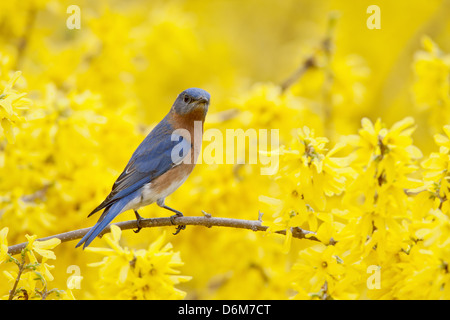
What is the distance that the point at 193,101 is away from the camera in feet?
11.3

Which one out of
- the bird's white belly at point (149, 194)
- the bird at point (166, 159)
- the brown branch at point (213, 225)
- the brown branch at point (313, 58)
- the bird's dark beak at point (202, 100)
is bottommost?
the brown branch at point (213, 225)

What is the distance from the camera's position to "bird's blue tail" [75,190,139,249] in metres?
2.77

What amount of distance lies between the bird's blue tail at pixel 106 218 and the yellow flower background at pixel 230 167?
0.51ft

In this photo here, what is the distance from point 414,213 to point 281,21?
6638 millimetres

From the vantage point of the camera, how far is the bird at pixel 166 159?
3404 mm

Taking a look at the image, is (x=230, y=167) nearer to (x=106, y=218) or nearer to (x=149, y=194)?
(x=149, y=194)

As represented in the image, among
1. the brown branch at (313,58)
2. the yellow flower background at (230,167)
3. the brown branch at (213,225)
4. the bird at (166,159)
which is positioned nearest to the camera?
the yellow flower background at (230,167)

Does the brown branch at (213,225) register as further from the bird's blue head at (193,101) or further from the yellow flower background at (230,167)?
the bird's blue head at (193,101)

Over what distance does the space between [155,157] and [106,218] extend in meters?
0.64

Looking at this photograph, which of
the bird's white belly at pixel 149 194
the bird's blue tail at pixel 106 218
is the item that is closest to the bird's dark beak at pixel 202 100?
the bird's white belly at pixel 149 194

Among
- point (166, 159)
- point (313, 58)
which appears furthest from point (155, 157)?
point (313, 58)

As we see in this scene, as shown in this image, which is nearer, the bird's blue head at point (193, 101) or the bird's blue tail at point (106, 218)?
the bird's blue tail at point (106, 218)

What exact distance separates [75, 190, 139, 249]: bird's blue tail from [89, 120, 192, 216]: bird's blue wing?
81 mm

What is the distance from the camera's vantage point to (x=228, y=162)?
3877mm
